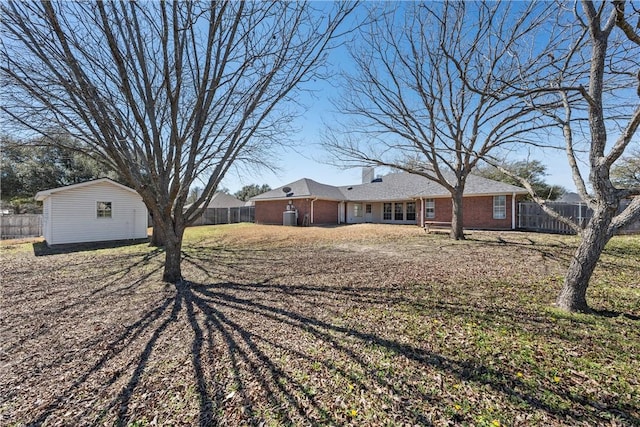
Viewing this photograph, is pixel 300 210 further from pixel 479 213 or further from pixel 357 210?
pixel 479 213

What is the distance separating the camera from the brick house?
54.8 ft

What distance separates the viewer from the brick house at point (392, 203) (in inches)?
658

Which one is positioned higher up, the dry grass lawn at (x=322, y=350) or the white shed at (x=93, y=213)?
the white shed at (x=93, y=213)

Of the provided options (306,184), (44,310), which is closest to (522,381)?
(44,310)

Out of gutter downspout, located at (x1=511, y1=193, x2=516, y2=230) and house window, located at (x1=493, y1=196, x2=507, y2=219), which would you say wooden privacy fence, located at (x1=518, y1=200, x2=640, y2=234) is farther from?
house window, located at (x1=493, y1=196, x2=507, y2=219)

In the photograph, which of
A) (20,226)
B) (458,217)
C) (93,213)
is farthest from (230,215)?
(458,217)

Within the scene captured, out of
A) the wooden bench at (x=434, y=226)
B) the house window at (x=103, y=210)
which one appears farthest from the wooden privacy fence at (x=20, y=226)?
the wooden bench at (x=434, y=226)

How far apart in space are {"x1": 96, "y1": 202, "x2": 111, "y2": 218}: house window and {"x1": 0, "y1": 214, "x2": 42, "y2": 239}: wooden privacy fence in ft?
23.7

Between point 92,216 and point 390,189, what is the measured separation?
20918 mm

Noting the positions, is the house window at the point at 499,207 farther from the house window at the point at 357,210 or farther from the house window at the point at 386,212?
the house window at the point at 357,210

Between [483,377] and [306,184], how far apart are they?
68.2ft

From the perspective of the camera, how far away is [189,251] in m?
10.8

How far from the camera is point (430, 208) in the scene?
62.9ft

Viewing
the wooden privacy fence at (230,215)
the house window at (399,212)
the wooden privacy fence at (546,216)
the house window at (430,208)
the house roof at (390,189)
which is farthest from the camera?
the wooden privacy fence at (230,215)
